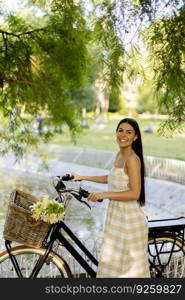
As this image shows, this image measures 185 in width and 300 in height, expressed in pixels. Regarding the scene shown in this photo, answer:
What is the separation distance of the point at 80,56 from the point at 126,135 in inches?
76.6

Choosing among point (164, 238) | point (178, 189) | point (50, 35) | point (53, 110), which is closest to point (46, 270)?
point (164, 238)

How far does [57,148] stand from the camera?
11.7m

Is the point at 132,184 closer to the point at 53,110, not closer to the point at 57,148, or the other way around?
the point at 53,110

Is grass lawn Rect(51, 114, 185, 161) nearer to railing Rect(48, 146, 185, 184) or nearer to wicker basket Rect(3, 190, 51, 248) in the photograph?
railing Rect(48, 146, 185, 184)

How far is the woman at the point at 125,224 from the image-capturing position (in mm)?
2115

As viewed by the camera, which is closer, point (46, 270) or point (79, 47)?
point (46, 270)

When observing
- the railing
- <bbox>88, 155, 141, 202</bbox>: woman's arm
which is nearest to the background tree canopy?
<bbox>88, 155, 141, 202</bbox>: woman's arm

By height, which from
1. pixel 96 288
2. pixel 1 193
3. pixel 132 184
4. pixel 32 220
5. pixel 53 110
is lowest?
pixel 1 193

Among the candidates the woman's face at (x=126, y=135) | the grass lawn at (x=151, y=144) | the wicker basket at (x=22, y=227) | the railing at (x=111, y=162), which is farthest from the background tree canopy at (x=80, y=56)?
the grass lawn at (x=151, y=144)

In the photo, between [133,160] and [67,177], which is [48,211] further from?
[133,160]

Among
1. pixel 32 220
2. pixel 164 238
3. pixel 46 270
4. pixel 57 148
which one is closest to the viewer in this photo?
pixel 32 220

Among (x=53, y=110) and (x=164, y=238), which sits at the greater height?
(x=53, y=110)

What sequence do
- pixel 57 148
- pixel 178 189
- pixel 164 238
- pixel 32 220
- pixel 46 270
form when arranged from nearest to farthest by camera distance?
pixel 32 220, pixel 164 238, pixel 46 270, pixel 178 189, pixel 57 148

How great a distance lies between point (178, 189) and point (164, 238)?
4.50 metres
